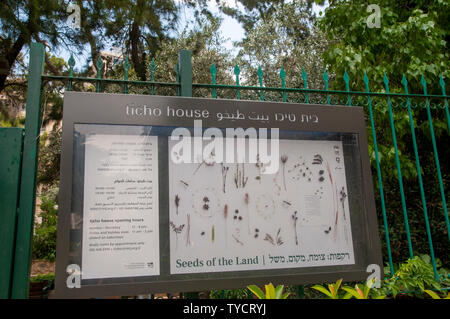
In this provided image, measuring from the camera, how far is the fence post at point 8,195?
1.73m

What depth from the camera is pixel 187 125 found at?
1973mm

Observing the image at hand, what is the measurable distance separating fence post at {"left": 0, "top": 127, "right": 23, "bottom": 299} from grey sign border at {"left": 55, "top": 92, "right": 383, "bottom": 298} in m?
0.29

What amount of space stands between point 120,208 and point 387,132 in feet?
11.9

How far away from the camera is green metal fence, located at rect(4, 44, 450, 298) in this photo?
1.90m

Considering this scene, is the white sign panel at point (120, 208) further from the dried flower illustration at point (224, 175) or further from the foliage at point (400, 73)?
the foliage at point (400, 73)

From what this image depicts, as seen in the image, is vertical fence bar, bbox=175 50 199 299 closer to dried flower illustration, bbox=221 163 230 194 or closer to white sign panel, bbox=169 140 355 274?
white sign panel, bbox=169 140 355 274

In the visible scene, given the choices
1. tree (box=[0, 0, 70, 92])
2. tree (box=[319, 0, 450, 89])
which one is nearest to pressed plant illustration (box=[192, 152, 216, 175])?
tree (box=[319, 0, 450, 89])

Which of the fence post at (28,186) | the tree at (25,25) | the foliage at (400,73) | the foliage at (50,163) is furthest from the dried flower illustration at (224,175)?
the foliage at (50,163)

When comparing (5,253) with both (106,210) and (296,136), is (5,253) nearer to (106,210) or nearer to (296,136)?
(106,210)

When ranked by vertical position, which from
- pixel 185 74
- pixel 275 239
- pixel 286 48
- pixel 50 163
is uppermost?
pixel 286 48

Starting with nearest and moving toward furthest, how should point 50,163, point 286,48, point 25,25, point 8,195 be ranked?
point 8,195
point 25,25
point 50,163
point 286,48

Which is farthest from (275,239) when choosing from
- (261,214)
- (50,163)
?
(50,163)

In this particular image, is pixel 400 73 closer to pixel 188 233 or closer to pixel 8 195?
pixel 188 233

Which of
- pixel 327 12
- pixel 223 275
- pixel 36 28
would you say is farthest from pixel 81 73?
pixel 223 275
